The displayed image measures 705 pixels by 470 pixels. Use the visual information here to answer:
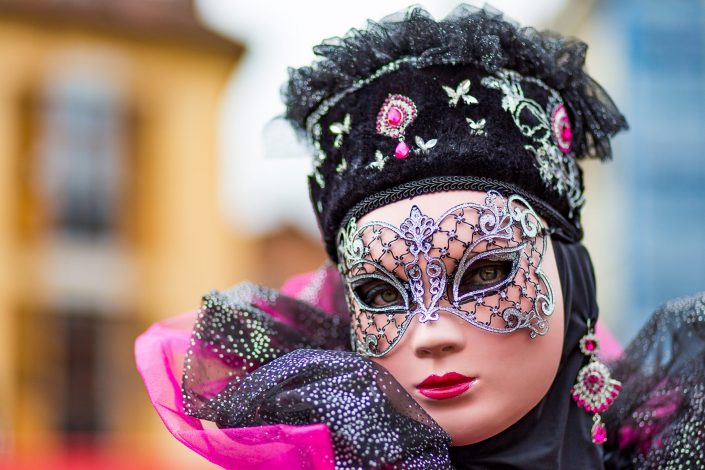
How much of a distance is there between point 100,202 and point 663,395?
6632 millimetres

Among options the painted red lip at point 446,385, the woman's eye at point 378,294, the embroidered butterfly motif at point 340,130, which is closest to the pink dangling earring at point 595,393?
the painted red lip at point 446,385

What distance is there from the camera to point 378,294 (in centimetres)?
165

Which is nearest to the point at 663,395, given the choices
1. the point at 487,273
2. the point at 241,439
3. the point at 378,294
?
the point at 487,273

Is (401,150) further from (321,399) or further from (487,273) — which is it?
(321,399)

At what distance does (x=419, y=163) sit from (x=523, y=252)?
0.79ft

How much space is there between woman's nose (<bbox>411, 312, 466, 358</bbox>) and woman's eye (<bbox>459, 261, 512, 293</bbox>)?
7cm

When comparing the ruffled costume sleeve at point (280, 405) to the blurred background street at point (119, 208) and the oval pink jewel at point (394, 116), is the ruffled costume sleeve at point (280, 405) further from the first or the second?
the blurred background street at point (119, 208)

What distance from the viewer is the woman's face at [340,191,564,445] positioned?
154cm

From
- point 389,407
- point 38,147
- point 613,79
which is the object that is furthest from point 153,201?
point 389,407

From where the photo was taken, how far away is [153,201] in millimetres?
7895

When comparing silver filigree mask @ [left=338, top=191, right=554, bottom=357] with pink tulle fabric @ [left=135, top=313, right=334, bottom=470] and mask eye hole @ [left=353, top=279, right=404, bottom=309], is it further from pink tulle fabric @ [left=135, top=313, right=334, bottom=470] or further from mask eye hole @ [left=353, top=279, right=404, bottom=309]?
pink tulle fabric @ [left=135, top=313, right=334, bottom=470]

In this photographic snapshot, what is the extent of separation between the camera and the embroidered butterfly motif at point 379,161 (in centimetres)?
164

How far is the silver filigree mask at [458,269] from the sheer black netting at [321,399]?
0.41ft

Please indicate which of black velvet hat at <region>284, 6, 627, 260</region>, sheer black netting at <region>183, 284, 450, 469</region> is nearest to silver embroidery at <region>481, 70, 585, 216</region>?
black velvet hat at <region>284, 6, 627, 260</region>
